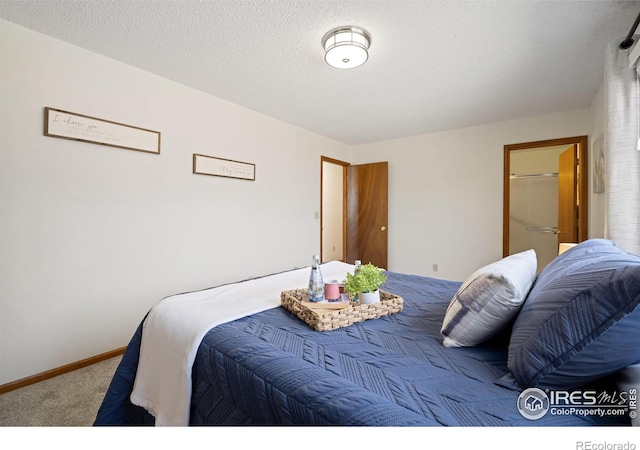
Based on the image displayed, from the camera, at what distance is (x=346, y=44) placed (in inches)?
76.2

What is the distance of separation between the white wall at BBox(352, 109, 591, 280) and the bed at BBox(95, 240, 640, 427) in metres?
2.84

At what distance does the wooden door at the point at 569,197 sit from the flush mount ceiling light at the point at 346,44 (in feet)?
10.1

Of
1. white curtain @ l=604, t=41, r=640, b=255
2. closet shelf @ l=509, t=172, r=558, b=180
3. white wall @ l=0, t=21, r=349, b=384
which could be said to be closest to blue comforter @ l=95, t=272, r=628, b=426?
white wall @ l=0, t=21, r=349, b=384

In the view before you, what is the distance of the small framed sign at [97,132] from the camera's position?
2064 millimetres

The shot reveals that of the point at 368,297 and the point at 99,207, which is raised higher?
the point at 99,207

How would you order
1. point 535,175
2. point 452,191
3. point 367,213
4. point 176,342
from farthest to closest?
point 367,213 → point 535,175 → point 452,191 → point 176,342

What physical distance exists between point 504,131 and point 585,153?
896mm

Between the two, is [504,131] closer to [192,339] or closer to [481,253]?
[481,253]

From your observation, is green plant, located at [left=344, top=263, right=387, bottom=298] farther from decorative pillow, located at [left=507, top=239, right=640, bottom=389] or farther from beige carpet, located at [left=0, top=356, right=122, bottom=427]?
beige carpet, located at [left=0, top=356, right=122, bottom=427]

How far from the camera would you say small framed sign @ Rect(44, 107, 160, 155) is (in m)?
2.06

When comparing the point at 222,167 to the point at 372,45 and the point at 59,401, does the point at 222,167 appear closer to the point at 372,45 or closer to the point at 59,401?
the point at 372,45

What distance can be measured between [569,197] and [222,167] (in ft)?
13.5

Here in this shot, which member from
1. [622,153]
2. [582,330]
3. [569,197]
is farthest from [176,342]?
[569,197]
